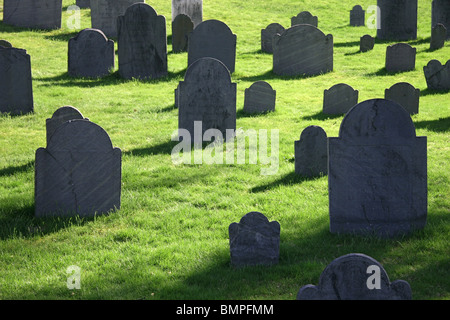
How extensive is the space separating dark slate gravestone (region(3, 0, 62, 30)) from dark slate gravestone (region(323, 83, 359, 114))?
1297 centimetres

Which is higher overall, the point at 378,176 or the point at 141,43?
the point at 141,43

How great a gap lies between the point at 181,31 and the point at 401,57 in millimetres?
6773

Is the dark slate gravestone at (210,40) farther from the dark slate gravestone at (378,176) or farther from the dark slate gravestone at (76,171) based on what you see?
the dark slate gravestone at (378,176)

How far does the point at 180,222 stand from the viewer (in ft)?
22.0

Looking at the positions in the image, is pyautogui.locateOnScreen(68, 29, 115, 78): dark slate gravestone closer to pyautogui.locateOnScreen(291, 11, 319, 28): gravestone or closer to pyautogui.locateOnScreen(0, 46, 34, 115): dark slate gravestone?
pyautogui.locateOnScreen(0, 46, 34, 115): dark slate gravestone

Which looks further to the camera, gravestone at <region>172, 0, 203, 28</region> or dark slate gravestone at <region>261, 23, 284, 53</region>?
gravestone at <region>172, 0, 203, 28</region>

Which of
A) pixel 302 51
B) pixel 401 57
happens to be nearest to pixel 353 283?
pixel 302 51

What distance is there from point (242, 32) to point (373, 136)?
18.1m

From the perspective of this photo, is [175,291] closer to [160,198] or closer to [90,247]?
[90,247]

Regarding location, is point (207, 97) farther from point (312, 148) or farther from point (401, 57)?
point (401, 57)

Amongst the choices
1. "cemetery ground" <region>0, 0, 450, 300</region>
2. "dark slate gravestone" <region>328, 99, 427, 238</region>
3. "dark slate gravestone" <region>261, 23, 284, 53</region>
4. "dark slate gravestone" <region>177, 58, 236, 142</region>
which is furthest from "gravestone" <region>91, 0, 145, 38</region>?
"dark slate gravestone" <region>328, 99, 427, 238</region>

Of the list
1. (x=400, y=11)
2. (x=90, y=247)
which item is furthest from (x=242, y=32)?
(x=90, y=247)

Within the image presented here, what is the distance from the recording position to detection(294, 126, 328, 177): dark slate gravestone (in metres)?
8.07

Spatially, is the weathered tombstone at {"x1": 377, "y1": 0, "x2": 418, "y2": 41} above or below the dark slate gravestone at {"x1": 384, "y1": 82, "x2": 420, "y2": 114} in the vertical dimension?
above
